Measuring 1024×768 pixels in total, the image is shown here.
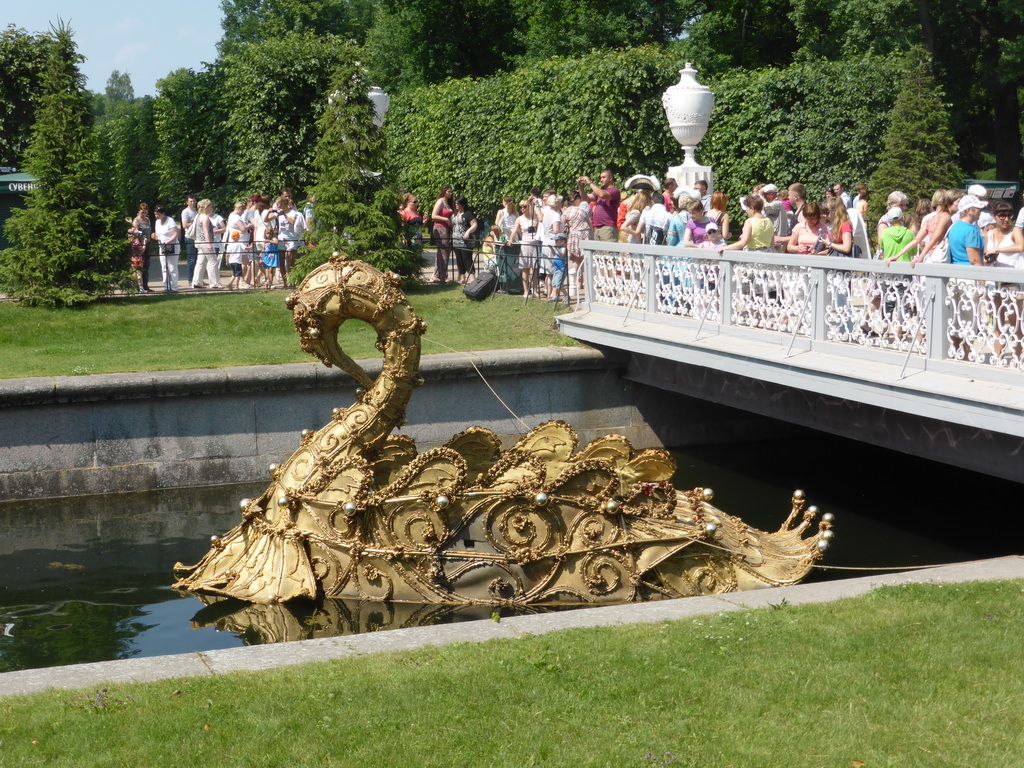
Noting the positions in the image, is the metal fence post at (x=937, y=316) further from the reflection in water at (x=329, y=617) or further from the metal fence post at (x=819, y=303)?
the reflection in water at (x=329, y=617)

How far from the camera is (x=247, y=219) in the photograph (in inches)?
750

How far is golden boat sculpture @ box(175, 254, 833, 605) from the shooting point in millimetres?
8516

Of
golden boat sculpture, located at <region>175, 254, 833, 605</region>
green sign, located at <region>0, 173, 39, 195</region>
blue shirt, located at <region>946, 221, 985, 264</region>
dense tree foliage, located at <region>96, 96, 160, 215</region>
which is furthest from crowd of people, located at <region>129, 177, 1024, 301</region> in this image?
dense tree foliage, located at <region>96, 96, 160, 215</region>

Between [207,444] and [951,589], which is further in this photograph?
[207,444]

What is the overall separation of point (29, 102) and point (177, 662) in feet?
73.6

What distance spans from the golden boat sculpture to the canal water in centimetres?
25

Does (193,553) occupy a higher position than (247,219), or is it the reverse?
(247,219)

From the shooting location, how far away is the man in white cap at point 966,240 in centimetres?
991

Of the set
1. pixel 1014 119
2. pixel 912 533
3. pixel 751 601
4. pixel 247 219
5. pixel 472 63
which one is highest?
pixel 472 63

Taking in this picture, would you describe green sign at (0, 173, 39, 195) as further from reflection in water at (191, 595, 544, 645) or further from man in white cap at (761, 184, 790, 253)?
reflection in water at (191, 595, 544, 645)

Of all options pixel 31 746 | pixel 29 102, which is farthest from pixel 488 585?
pixel 29 102

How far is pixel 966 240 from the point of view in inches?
392

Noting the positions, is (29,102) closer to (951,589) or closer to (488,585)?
(488,585)

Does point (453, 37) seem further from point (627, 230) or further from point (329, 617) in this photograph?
point (329, 617)
